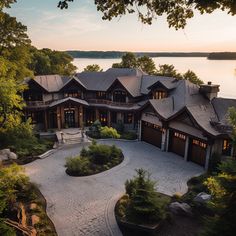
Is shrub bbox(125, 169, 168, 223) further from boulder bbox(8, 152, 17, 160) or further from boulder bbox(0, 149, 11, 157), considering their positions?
boulder bbox(0, 149, 11, 157)

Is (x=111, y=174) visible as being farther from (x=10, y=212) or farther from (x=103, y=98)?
(x=103, y=98)

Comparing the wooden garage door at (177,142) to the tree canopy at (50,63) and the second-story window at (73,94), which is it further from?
the tree canopy at (50,63)

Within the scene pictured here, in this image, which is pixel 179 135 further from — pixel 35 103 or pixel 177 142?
pixel 35 103

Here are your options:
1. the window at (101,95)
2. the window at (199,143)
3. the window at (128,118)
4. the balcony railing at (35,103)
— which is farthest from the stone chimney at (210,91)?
the balcony railing at (35,103)

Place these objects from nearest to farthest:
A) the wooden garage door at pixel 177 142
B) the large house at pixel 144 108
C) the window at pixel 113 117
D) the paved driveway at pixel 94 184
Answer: the paved driveway at pixel 94 184 → the large house at pixel 144 108 → the wooden garage door at pixel 177 142 → the window at pixel 113 117

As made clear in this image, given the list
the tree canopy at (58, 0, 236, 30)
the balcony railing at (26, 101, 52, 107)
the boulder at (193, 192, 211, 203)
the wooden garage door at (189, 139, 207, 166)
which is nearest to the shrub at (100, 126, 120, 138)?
the balcony railing at (26, 101, 52, 107)

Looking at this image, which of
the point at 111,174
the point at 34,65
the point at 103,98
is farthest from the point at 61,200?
the point at 34,65
